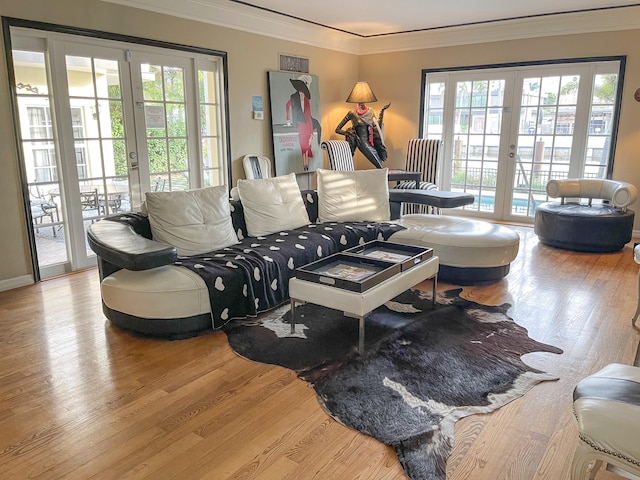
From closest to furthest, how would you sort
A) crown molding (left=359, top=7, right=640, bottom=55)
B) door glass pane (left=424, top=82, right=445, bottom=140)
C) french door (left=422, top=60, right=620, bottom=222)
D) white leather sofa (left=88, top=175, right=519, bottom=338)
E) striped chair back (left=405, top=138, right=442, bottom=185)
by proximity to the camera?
white leather sofa (left=88, top=175, right=519, bottom=338) < crown molding (left=359, top=7, right=640, bottom=55) < french door (left=422, top=60, right=620, bottom=222) < striped chair back (left=405, top=138, right=442, bottom=185) < door glass pane (left=424, top=82, right=445, bottom=140)

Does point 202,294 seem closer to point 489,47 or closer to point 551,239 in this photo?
point 551,239

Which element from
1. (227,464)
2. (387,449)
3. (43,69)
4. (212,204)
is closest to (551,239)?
(212,204)

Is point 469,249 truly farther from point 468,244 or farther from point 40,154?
point 40,154

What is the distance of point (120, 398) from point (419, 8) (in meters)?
4.73

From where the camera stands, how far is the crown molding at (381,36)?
4930 millimetres

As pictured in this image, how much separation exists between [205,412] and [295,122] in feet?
15.3

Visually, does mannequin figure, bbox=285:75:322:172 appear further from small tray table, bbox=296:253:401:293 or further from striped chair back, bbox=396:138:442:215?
small tray table, bbox=296:253:401:293

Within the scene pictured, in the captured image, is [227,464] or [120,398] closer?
[227,464]

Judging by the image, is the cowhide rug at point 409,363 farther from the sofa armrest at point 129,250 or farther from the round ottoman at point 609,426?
the sofa armrest at point 129,250

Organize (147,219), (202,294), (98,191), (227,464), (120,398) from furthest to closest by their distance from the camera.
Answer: (98,191)
(147,219)
(202,294)
(120,398)
(227,464)

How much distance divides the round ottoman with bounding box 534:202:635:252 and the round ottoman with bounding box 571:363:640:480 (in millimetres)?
3799

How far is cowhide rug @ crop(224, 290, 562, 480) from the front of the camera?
2.15 meters

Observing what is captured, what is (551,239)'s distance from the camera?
5270mm

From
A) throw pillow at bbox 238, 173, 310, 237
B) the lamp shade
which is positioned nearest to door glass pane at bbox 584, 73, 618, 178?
the lamp shade
